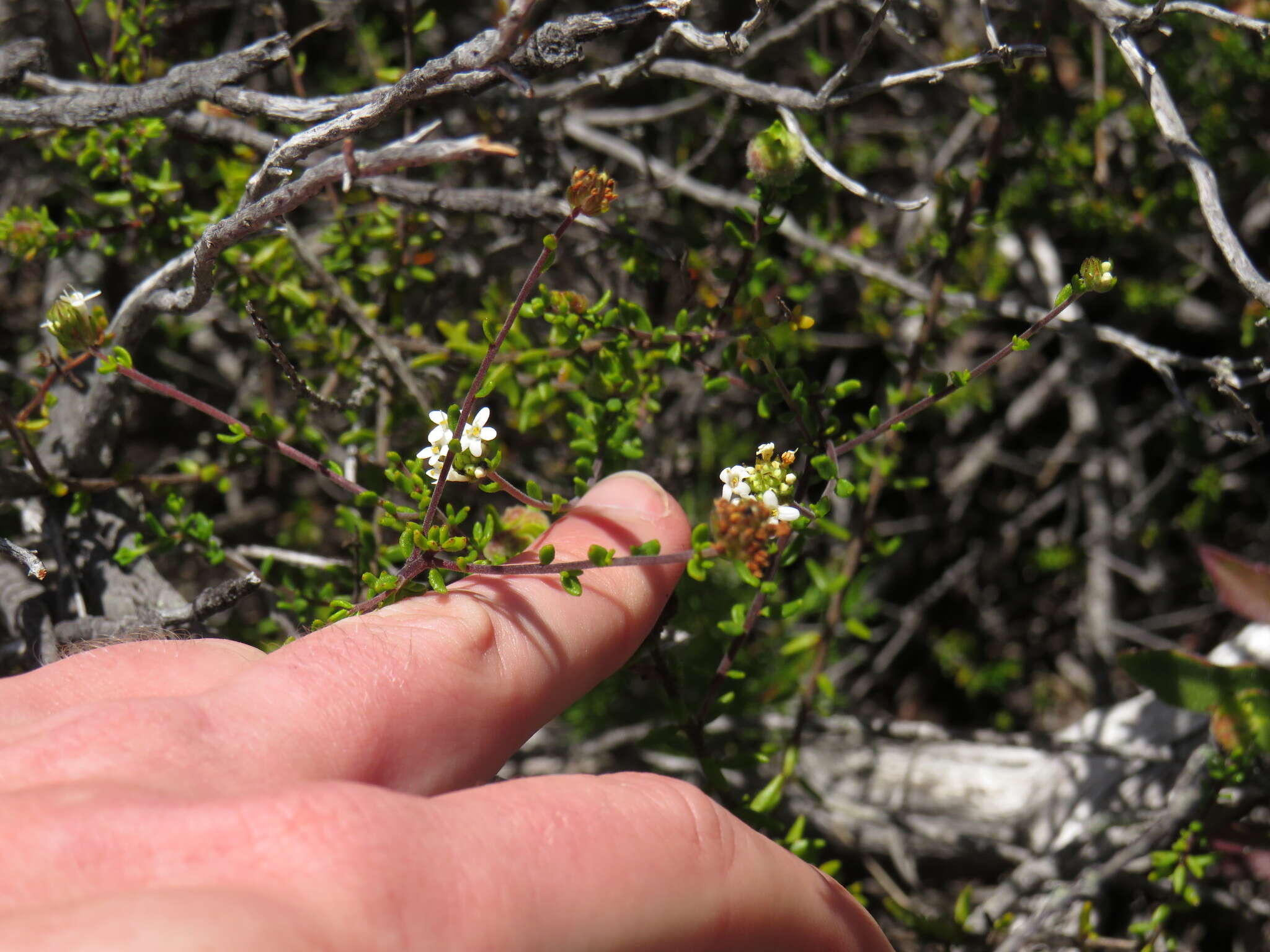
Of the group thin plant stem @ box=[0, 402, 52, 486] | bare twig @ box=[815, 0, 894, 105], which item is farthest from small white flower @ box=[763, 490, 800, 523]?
thin plant stem @ box=[0, 402, 52, 486]

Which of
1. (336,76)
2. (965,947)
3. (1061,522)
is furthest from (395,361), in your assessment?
(1061,522)

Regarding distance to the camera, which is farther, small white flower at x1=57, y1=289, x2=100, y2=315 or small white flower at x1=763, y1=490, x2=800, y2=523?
small white flower at x1=57, y1=289, x2=100, y2=315

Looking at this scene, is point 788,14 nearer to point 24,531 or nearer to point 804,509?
point 804,509

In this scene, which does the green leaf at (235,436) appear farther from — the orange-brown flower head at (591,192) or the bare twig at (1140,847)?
the bare twig at (1140,847)

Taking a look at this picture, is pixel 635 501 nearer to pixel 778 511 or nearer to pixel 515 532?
pixel 515 532

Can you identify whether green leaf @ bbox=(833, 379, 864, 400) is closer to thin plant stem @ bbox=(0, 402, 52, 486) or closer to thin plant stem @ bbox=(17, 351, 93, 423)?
thin plant stem @ bbox=(17, 351, 93, 423)

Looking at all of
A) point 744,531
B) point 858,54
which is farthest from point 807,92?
point 744,531

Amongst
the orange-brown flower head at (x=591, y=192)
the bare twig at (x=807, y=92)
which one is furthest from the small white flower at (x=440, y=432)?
the bare twig at (x=807, y=92)
